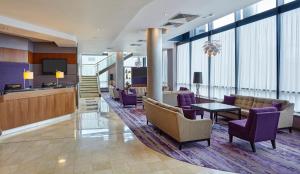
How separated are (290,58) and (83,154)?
607 cm

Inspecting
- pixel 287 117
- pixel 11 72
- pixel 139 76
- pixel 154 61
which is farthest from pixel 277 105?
pixel 139 76

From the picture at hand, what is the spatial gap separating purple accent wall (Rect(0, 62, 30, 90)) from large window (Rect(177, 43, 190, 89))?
7.80 m

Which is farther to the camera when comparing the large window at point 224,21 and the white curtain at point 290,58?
the large window at point 224,21

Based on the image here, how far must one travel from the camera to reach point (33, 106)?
6.73m

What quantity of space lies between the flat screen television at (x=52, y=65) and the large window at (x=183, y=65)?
20.5 ft

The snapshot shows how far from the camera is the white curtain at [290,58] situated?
6.29 metres

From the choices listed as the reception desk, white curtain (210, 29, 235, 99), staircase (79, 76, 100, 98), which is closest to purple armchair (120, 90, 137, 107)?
the reception desk

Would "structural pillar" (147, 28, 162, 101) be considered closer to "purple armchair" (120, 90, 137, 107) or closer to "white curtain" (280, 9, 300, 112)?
"purple armchair" (120, 90, 137, 107)

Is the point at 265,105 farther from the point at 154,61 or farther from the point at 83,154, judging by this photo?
the point at 83,154

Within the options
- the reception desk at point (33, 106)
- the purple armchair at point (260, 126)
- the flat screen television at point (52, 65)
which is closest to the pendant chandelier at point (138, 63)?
the flat screen television at point (52, 65)

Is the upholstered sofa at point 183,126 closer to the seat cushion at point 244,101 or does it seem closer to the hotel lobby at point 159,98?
the hotel lobby at point 159,98

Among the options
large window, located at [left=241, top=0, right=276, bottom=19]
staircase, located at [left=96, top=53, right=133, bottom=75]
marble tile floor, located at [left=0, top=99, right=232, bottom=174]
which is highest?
large window, located at [left=241, top=0, right=276, bottom=19]

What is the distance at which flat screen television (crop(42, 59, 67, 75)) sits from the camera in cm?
1059

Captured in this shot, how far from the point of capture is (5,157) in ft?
14.4
